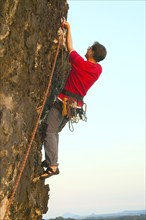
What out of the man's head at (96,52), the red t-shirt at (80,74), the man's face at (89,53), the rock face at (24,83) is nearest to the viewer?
the rock face at (24,83)

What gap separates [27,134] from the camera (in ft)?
24.8

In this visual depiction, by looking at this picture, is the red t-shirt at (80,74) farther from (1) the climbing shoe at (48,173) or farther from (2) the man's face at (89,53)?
(1) the climbing shoe at (48,173)

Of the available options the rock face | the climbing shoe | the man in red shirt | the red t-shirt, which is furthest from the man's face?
the climbing shoe

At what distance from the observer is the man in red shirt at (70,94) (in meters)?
7.98

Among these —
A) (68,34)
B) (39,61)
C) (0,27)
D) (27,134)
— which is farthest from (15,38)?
(27,134)

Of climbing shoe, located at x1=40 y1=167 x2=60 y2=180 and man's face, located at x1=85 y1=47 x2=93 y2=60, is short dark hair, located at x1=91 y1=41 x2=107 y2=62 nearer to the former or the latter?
man's face, located at x1=85 y1=47 x2=93 y2=60

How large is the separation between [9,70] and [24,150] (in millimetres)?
1701

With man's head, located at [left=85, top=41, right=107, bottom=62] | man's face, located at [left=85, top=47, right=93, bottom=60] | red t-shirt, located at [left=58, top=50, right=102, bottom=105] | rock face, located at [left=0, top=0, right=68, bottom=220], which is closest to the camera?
rock face, located at [left=0, top=0, right=68, bottom=220]

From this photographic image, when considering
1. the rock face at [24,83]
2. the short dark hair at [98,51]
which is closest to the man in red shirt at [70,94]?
the short dark hair at [98,51]

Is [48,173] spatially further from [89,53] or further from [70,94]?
[89,53]

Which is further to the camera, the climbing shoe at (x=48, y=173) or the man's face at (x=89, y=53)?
the man's face at (x=89, y=53)

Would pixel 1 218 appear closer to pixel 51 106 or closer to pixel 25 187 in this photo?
pixel 25 187

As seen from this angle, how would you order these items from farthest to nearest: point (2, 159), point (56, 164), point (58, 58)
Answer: point (58, 58)
point (56, 164)
point (2, 159)

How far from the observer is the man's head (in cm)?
804
